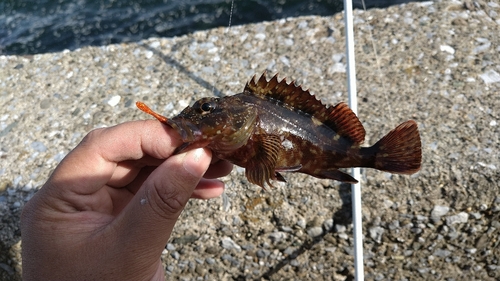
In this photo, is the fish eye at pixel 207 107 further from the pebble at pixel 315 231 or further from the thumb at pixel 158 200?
the pebble at pixel 315 231

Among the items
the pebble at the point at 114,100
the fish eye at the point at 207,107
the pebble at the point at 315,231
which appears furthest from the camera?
the pebble at the point at 114,100

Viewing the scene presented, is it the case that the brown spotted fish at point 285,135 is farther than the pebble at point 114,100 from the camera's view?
No

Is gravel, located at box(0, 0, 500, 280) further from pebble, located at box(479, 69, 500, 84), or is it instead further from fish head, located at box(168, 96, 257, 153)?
A: fish head, located at box(168, 96, 257, 153)

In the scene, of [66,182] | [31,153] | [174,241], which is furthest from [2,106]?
[66,182]

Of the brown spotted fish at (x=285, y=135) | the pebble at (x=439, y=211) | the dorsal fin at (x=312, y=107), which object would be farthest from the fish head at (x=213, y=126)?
the pebble at (x=439, y=211)

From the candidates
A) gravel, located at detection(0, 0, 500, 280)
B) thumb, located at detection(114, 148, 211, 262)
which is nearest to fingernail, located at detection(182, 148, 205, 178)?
thumb, located at detection(114, 148, 211, 262)

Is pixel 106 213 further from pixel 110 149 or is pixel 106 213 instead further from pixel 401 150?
pixel 401 150
